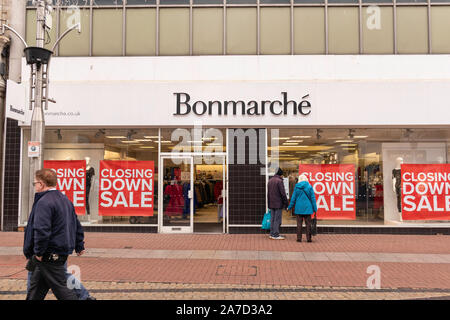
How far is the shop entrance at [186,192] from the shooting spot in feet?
39.9

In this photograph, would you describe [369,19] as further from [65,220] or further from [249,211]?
[65,220]

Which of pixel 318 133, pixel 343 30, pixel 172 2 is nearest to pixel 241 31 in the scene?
pixel 172 2

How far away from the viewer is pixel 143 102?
39.4ft

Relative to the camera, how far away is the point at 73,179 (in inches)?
491

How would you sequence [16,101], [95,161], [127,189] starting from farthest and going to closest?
[95,161], [127,189], [16,101]

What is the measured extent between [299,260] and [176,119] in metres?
5.89

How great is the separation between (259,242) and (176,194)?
10.7ft

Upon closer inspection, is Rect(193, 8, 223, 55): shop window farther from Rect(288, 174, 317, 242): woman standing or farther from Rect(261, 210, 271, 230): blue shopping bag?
Rect(261, 210, 271, 230): blue shopping bag

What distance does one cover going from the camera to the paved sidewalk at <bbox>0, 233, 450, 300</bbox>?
611 centimetres

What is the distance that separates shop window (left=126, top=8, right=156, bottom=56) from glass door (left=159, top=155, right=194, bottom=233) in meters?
3.59

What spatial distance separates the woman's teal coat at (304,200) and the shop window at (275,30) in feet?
15.0

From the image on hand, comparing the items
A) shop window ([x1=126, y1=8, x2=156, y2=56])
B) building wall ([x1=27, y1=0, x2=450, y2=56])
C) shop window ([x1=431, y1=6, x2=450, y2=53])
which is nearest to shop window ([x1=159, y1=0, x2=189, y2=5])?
building wall ([x1=27, y1=0, x2=450, y2=56])

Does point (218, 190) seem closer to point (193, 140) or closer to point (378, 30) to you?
point (193, 140)
